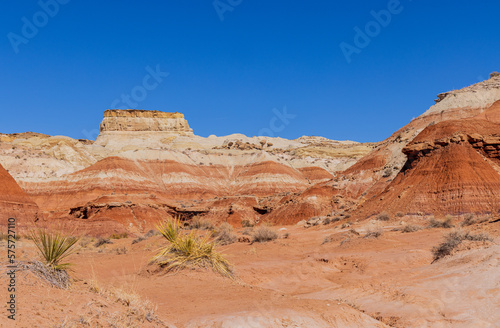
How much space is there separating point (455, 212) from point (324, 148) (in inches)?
3450

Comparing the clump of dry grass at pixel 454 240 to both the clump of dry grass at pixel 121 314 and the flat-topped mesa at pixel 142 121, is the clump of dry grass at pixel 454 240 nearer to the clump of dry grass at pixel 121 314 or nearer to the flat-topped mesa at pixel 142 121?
the clump of dry grass at pixel 121 314

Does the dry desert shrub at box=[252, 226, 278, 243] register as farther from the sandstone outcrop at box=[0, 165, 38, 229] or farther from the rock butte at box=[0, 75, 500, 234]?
the sandstone outcrop at box=[0, 165, 38, 229]

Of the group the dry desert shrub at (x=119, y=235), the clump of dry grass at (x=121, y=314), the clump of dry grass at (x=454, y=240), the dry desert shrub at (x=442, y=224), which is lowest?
the clump of dry grass at (x=121, y=314)

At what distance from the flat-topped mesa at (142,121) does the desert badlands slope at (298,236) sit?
237 ft

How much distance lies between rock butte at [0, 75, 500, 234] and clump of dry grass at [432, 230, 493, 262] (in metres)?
12.8

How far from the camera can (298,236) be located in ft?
78.0

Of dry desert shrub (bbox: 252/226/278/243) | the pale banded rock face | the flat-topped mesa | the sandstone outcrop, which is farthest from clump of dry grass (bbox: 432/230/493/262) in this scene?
the flat-topped mesa

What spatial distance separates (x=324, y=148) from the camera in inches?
4365

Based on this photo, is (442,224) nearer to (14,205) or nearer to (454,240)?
(454,240)

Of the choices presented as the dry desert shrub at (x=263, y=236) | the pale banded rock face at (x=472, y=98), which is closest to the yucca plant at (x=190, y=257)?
the dry desert shrub at (x=263, y=236)

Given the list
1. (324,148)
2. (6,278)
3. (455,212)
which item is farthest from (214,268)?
(324,148)

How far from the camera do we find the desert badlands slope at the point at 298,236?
261 inches

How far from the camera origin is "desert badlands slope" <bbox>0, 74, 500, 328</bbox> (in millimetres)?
6641

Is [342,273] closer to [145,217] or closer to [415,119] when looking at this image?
[145,217]
